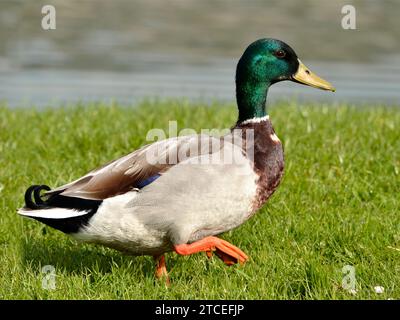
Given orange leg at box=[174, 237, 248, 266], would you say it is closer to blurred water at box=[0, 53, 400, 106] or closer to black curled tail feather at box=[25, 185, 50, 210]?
black curled tail feather at box=[25, 185, 50, 210]

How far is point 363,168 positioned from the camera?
6.11 m

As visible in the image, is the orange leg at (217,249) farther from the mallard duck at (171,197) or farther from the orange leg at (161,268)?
the orange leg at (161,268)

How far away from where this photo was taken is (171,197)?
4223mm

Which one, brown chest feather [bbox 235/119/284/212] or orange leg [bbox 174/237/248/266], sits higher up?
brown chest feather [bbox 235/119/284/212]

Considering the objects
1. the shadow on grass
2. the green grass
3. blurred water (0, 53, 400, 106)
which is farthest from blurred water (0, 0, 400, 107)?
the shadow on grass

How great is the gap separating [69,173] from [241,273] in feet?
6.69

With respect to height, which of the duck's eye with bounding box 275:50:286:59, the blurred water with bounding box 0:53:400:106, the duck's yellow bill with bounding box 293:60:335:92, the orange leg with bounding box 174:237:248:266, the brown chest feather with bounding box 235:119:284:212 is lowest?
the orange leg with bounding box 174:237:248:266

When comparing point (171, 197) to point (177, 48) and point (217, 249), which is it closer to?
point (217, 249)

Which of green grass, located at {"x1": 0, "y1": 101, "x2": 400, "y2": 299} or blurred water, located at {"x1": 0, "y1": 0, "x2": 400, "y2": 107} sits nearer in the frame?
green grass, located at {"x1": 0, "y1": 101, "x2": 400, "y2": 299}

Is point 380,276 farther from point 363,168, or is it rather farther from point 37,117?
point 37,117

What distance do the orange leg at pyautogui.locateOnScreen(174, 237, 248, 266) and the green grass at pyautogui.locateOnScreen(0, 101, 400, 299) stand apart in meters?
0.11

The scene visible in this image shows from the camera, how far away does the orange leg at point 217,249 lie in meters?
4.29

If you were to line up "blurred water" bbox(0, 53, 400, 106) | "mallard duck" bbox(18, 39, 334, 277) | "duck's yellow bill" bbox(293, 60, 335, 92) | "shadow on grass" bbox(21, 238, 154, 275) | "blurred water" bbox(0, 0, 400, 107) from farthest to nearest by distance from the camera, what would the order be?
"blurred water" bbox(0, 0, 400, 107) → "blurred water" bbox(0, 53, 400, 106) → "duck's yellow bill" bbox(293, 60, 335, 92) → "shadow on grass" bbox(21, 238, 154, 275) → "mallard duck" bbox(18, 39, 334, 277)

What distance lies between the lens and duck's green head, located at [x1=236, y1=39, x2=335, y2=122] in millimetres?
4734
